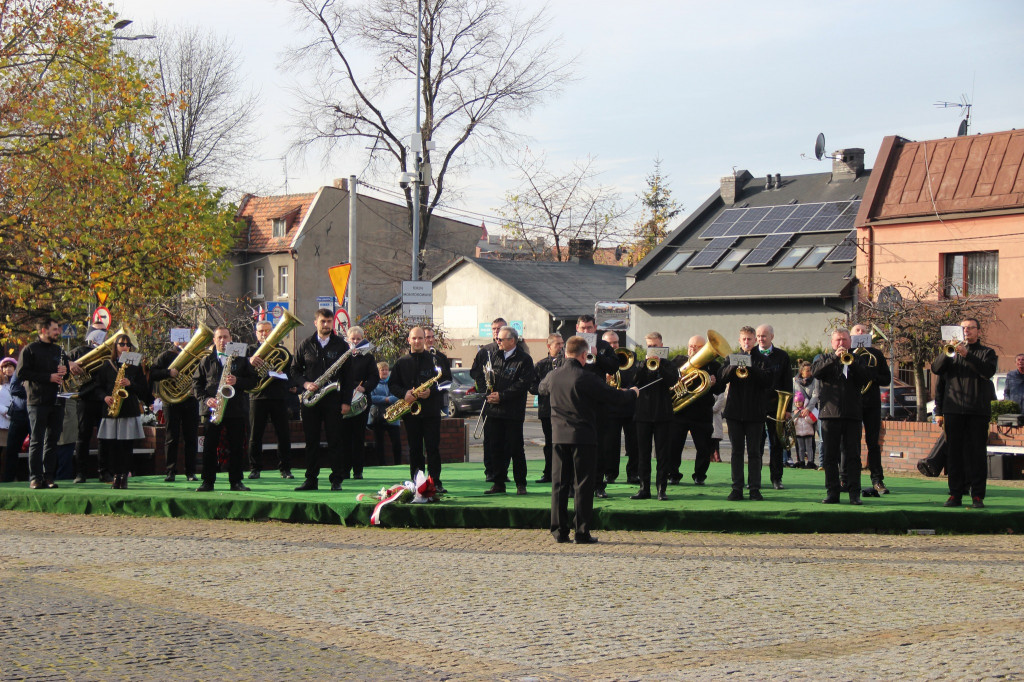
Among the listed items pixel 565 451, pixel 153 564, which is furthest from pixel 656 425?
pixel 153 564

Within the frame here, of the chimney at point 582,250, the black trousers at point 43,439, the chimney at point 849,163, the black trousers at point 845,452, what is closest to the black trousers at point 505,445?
the black trousers at point 845,452

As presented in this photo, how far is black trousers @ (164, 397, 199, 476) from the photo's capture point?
1408 centimetres

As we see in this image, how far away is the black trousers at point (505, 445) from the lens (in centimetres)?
1263

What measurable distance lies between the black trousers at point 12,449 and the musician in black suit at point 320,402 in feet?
12.4

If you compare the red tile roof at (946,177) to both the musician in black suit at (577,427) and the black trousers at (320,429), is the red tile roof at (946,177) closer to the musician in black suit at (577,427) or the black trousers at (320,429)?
the black trousers at (320,429)

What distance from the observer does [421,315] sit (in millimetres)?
23047

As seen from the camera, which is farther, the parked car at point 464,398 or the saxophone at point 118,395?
the parked car at point 464,398

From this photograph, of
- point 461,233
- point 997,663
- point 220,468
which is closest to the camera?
point 997,663

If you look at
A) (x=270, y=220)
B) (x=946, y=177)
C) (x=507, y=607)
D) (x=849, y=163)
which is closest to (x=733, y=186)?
(x=849, y=163)

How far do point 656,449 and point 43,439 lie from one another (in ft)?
23.1

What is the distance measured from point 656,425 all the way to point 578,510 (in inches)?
97.0

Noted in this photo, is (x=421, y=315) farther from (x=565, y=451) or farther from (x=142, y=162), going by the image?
(x=565, y=451)

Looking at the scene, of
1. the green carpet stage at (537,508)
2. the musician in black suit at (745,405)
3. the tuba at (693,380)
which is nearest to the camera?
the green carpet stage at (537,508)

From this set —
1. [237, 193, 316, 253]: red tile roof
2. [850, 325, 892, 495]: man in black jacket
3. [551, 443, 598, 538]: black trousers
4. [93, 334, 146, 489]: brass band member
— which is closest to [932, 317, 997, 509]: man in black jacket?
[850, 325, 892, 495]: man in black jacket
